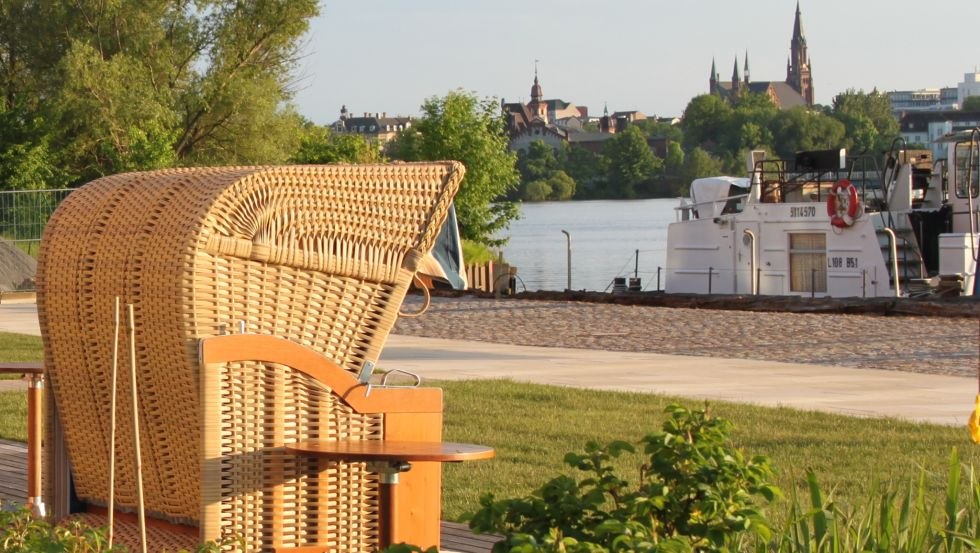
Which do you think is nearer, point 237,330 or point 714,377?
point 237,330

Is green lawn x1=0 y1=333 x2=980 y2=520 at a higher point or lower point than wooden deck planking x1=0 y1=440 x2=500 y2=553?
higher

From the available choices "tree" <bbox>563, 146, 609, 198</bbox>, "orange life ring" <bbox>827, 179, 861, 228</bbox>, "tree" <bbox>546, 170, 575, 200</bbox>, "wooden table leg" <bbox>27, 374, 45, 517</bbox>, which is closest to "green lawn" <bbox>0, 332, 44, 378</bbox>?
"wooden table leg" <bbox>27, 374, 45, 517</bbox>

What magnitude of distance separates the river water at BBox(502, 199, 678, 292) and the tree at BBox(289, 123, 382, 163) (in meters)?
5.25

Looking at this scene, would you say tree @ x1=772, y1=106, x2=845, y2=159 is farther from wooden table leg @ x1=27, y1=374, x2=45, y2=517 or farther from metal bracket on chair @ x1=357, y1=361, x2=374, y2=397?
metal bracket on chair @ x1=357, y1=361, x2=374, y2=397

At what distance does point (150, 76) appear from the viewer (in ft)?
155

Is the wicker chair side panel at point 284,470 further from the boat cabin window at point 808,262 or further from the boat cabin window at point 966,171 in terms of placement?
the boat cabin window at point 808,262

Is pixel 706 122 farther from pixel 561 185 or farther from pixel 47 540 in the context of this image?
pixel 47 540

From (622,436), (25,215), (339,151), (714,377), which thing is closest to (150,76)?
(339,151)

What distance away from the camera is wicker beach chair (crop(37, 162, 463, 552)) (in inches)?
194

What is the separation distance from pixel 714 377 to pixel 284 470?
31.3 feet

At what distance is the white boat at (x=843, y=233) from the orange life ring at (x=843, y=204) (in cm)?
2

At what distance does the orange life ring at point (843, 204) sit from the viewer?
1126 inches

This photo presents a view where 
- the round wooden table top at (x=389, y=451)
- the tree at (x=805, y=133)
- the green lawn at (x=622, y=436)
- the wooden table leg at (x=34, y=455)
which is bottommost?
the green lawn at (x=622, y=436)

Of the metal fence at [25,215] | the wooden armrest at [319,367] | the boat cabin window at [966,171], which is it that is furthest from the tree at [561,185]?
the wooden armrest at [319,367]
